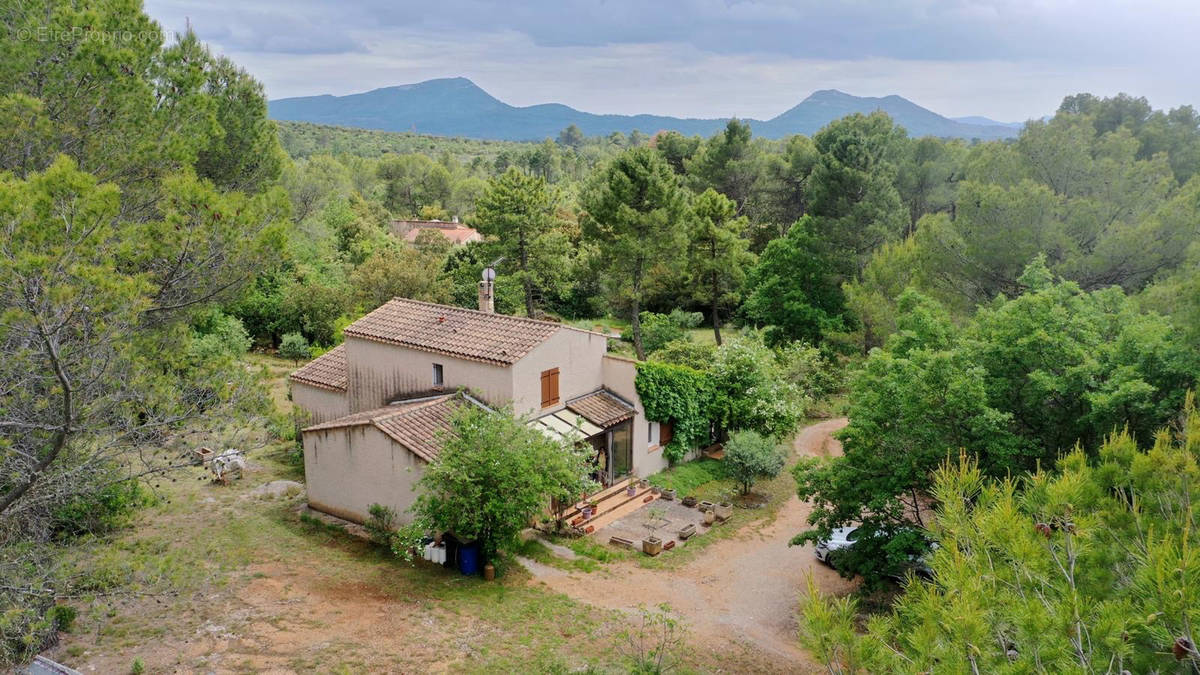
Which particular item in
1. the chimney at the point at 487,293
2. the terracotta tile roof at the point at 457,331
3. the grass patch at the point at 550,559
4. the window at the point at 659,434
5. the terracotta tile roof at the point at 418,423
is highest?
the chimney at the point at 487,293

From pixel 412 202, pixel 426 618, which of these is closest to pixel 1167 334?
pixel 426 618

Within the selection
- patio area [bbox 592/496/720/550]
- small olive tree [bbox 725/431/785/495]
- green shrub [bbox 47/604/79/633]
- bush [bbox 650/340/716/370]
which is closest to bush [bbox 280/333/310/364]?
bush [bbox 650/340/716/370]

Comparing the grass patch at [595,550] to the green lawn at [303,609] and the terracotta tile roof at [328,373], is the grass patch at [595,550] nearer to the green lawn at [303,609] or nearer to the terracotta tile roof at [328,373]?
the green lawn at [303,609]

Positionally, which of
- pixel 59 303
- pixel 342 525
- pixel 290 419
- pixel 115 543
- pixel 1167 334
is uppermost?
pixel 59 303

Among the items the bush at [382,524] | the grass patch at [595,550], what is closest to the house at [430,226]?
the bush at [382,524]

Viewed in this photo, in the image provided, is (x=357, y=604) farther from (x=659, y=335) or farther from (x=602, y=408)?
(x=659, y=335)

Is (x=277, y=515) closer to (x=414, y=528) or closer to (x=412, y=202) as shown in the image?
(x=414, y=528)

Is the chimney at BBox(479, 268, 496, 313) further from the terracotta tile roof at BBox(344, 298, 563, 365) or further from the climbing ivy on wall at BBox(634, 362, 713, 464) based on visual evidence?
the climbing ivy on wall at BBox(634, 362, 713, 464)

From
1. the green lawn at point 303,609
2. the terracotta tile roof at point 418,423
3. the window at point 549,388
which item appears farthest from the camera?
the window at point 549,388
